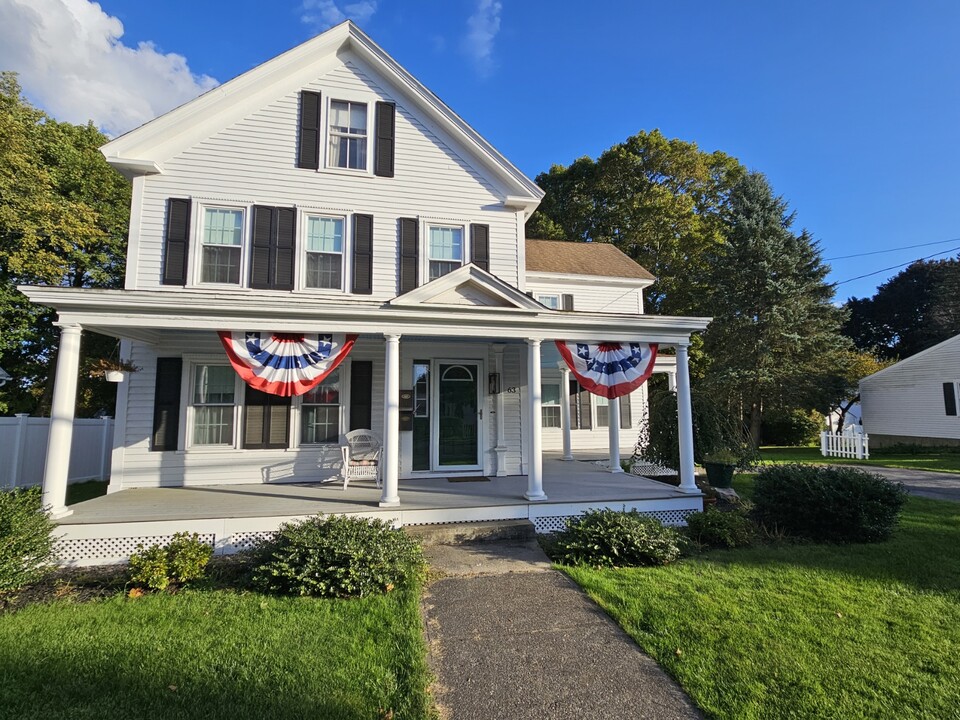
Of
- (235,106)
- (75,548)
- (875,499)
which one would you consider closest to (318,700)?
(75,548)

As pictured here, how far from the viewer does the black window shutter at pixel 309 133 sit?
920cm

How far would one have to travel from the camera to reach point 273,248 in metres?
8.87

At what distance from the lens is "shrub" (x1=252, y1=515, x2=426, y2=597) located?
5.03 m

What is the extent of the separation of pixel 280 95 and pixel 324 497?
24.8 feet

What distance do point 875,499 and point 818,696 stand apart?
16.6ft

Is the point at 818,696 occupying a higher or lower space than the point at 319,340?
lower

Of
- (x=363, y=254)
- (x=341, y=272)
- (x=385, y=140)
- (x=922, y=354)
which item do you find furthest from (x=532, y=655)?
(x=922, y=354)

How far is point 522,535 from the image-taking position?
7086 millimetres

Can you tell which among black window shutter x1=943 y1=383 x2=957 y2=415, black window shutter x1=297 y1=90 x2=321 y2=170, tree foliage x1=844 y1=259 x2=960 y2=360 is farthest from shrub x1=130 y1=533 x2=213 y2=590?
tree foliage x1=844 y1=259 x2=960 y2=360

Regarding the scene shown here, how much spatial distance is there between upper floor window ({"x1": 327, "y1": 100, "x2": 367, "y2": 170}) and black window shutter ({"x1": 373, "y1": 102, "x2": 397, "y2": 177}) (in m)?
0.26

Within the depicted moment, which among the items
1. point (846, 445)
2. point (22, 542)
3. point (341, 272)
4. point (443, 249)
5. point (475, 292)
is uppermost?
point (443, 249)

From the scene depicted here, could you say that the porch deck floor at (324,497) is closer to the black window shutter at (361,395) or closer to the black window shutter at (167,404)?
the black window shutter at (167,404)

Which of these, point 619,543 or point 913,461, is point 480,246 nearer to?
point 619,543

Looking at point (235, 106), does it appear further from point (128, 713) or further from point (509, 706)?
point (509, 706)
